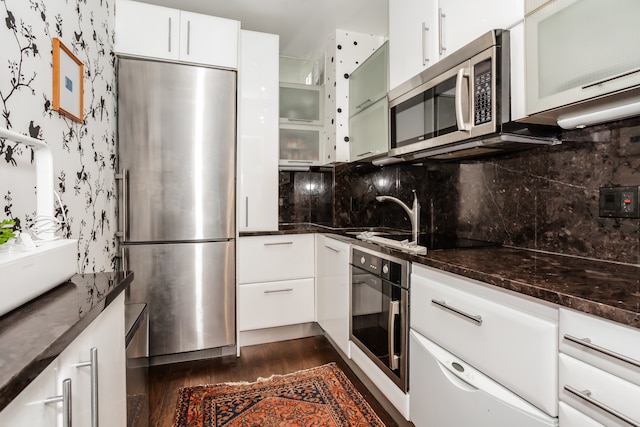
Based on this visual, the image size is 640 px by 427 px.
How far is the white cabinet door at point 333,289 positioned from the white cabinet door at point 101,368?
1.34m

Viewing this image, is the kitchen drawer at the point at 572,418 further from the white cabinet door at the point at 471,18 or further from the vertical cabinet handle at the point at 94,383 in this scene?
the white cabinet door at the point at 471,18

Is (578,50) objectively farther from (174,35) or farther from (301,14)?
(174,35)

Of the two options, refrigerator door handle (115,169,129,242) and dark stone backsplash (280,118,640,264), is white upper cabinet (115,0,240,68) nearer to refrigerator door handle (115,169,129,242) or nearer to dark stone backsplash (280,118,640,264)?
refrigerator door handle (115,169,129,242)

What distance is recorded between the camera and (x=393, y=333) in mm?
1580

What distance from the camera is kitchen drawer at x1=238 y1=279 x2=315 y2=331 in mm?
2451

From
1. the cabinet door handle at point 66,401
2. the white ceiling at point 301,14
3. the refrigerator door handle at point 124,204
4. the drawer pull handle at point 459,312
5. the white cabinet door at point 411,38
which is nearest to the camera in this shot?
the cabinet door handle at point 66,401

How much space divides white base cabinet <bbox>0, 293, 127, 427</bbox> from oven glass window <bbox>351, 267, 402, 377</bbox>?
1118 millimetres

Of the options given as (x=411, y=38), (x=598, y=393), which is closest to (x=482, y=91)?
(x=411, y=38)

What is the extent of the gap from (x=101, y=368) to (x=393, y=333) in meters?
1.18

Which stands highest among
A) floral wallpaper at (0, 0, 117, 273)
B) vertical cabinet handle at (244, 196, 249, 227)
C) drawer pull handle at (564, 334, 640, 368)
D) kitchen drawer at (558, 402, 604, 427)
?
floral wallpaper at (0, 0, 117, 273)

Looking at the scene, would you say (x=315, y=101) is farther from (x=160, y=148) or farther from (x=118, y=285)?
(x=118, y=285)

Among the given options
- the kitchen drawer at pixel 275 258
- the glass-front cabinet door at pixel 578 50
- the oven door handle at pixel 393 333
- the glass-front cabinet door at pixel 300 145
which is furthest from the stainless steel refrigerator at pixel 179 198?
the glass-front cabinet door at pixel 578 50

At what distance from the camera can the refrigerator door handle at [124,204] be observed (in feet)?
6.88

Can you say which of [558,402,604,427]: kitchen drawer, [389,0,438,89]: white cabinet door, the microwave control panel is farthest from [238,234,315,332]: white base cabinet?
[558,402,604,427]: kitchen drawer
